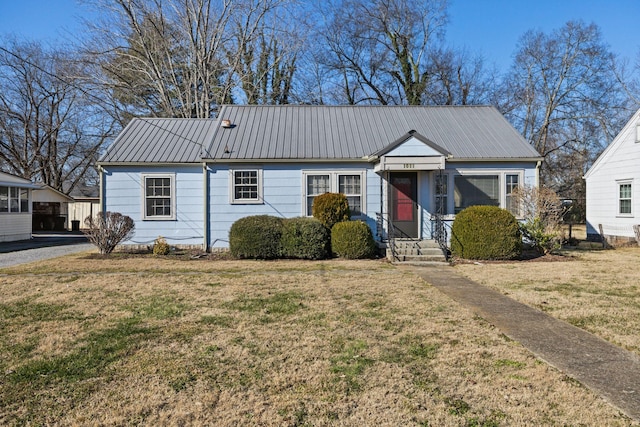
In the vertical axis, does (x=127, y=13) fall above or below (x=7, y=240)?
above

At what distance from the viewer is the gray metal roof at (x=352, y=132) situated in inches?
547

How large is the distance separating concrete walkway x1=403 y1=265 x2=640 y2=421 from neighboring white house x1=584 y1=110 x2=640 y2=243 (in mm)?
12561

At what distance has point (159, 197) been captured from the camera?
1407 centimetres

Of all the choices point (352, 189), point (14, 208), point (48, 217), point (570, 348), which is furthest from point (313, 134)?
point (48, 217)

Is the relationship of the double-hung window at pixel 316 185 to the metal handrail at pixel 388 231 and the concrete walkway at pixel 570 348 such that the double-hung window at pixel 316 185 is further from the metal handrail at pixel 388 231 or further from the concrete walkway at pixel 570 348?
the concrete walkway at pixel 570 348

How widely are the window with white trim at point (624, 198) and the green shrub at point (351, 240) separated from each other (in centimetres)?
1128

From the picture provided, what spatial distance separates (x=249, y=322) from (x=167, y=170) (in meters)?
9.58

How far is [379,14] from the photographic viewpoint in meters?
30.4

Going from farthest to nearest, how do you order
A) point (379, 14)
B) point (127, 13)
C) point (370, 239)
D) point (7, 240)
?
point (379, 14)
point (127, 13)
point (7, 240)
point (370, 239)

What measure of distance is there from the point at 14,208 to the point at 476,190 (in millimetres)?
19578

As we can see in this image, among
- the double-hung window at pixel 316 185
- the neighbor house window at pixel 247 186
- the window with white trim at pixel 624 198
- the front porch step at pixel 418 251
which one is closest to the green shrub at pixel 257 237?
the neighbor house window at pixel 247 186

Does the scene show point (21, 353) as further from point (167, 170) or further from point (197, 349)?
point (167, 170)

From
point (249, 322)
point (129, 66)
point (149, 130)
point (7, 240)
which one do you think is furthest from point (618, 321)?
point (129, 66)

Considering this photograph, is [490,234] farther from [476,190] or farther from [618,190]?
[618,190]
